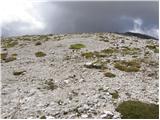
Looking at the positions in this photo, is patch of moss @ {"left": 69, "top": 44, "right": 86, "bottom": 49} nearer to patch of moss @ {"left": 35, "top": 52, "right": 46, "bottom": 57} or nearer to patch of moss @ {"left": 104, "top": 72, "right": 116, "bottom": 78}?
patch of moss @ {"left": 35, "top": 52, "right": 46, "bottom": 57}

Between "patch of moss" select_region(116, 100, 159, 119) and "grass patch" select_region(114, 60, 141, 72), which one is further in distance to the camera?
"grass patch" select_region(114, 60, 141, 72)

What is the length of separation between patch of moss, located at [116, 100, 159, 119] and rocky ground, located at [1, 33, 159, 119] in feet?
1.60

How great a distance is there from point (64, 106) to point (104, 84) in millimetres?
5856

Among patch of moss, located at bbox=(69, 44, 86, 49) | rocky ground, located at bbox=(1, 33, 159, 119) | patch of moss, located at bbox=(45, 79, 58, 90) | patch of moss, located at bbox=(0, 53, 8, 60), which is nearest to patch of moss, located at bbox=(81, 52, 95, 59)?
rocky ground, located at bbox=(1, 33, 159, 119)

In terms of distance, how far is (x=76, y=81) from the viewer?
30.6 meters

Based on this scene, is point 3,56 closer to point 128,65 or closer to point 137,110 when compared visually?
point 128,65

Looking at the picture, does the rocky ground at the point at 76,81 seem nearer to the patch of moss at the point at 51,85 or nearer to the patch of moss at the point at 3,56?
the patch of moss at the point at 51,85

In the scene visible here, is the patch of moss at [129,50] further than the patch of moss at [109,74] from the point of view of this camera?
Yes

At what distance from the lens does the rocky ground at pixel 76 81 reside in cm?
2433

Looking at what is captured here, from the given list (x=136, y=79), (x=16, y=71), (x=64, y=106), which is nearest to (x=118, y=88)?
(x=136, y=79)

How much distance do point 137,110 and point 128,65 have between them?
45.1 ft

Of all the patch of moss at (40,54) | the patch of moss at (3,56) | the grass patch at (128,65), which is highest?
the grass patch at (128,65)

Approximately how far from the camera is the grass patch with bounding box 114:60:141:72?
34709 mm

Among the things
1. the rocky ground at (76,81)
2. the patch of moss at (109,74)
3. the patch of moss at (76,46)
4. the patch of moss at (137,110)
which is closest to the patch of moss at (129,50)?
the rocky ground at (76,81)
